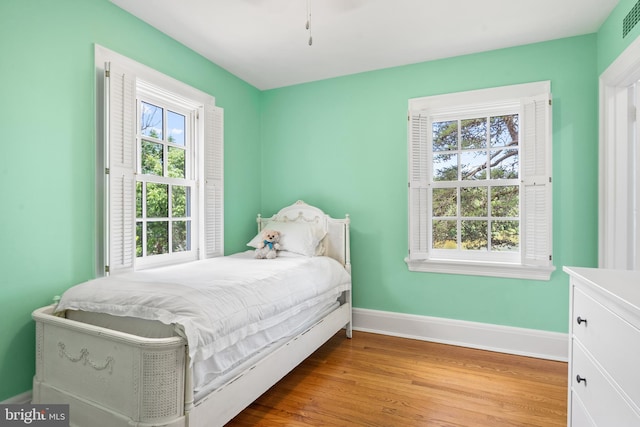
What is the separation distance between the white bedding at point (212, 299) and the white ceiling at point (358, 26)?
184 centimetres

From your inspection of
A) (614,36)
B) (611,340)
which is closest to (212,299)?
(611,340)

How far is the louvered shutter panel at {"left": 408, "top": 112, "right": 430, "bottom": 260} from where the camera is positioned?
311cm

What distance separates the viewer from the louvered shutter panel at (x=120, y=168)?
7.07 feet

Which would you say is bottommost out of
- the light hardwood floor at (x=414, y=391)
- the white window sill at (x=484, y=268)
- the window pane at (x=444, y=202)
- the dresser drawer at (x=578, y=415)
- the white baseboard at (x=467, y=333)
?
the light hardwood floor at (x=414, y=391)

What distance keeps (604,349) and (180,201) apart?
9.51 feet

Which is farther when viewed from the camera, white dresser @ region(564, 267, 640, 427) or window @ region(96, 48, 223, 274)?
window @ region(96, 48, 223, 274)

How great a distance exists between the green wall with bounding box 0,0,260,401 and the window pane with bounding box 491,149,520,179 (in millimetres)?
3083

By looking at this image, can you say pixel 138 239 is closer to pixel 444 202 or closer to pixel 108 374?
pixel 108 374

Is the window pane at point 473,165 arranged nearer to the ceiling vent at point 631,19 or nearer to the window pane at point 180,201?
the ceiling vent at point 631,19

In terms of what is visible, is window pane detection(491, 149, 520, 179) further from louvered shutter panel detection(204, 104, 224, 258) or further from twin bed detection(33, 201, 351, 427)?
louvered shutter panel detection(204, 104, 224, 258)

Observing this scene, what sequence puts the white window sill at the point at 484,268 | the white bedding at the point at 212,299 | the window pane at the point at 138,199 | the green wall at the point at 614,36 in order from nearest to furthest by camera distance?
the white bedding at the point at 212,299 < the green wall at the point at 614,36 < the window pane at the point at 138,199 < the white window sill at the point at 484,268

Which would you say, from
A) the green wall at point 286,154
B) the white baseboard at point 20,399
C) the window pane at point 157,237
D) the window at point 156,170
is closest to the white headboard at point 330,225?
the green wall at point 286,154

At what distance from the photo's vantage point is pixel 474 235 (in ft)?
10.1

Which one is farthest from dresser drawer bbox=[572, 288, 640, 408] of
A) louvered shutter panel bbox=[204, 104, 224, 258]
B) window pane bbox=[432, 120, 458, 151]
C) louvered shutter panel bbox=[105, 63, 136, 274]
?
louvered shutter panel bbox=[204, 104, 224, 258]
